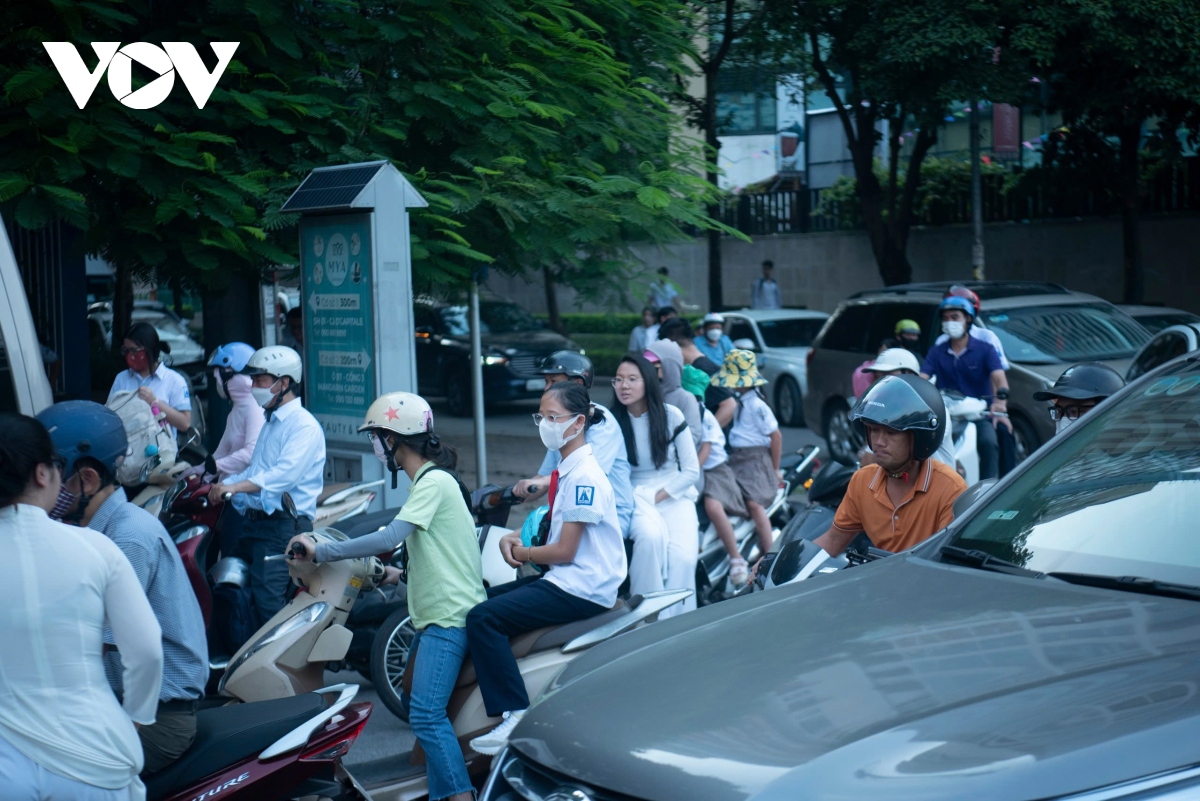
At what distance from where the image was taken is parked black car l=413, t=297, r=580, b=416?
68.6 ft

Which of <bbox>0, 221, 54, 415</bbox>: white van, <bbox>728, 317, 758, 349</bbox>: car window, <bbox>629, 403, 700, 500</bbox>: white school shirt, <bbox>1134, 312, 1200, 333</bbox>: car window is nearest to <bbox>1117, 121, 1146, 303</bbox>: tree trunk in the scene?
<bbox>728, 317, 758, 349</bbox>: car window

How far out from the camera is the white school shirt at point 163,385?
8.45 meters

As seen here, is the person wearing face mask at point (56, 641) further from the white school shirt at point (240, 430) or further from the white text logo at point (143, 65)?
the white text logo at point (143, 65)

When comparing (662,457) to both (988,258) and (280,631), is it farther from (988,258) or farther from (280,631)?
(988,258)

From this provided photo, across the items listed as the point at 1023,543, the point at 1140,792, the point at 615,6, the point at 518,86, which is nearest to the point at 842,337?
the point at 615,6

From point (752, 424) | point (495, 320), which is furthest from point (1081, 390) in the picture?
point (495, 320)

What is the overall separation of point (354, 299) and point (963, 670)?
18.6 ft

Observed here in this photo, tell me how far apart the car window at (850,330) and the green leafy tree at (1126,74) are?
514 cm

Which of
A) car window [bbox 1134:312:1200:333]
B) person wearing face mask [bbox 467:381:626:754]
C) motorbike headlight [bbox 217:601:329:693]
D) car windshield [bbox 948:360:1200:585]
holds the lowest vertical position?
Answer: motorbike headlight [bbox 217:601:329:693]

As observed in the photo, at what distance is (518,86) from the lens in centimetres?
909

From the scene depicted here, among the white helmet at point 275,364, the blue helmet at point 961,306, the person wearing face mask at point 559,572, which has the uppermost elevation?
the blue helmet at point 961,306

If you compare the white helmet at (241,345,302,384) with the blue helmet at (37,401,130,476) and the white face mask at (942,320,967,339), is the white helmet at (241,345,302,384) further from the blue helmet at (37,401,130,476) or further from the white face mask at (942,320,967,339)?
the white face mask at (942,320,967,339)

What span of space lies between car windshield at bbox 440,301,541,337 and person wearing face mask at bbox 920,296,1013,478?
12.2 meters

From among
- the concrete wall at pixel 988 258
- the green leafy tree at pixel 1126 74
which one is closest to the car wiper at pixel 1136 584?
the concrete wall at pixel 988 258
